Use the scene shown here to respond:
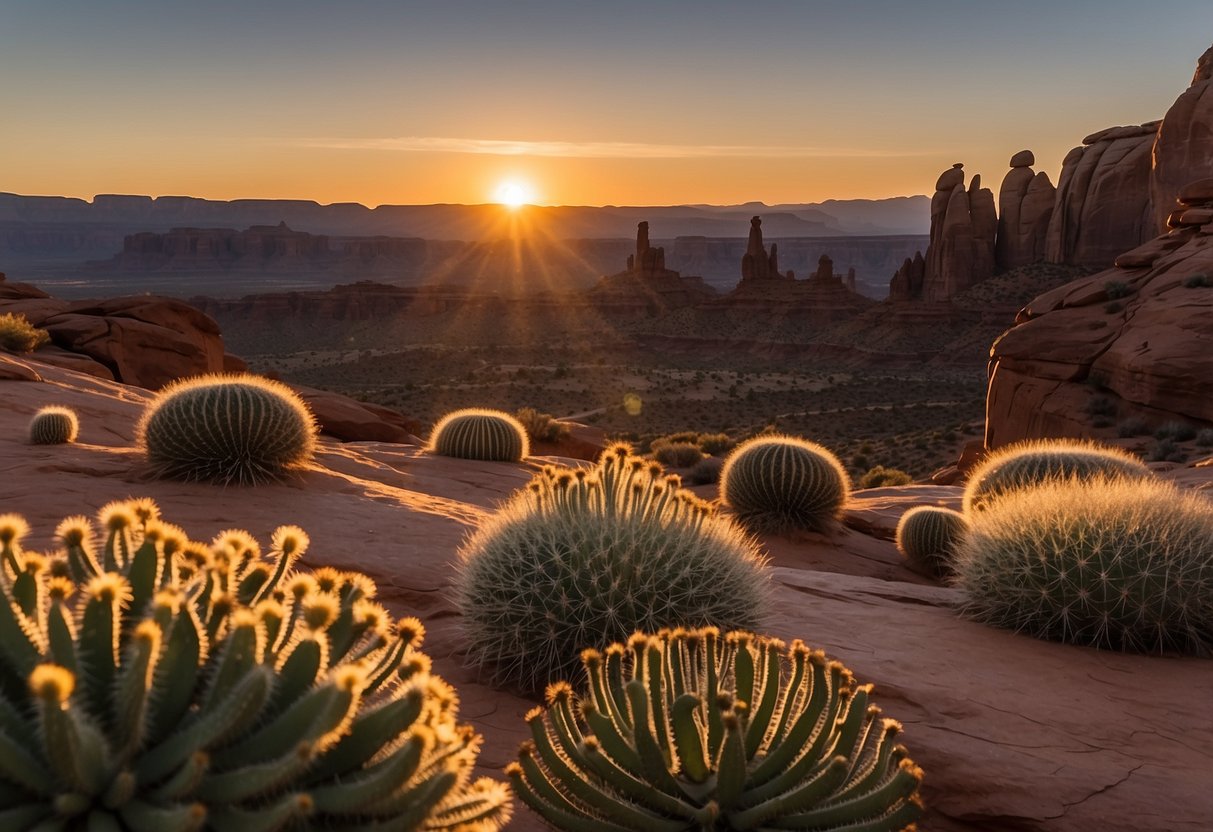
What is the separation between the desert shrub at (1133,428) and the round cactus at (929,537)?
15435 mm

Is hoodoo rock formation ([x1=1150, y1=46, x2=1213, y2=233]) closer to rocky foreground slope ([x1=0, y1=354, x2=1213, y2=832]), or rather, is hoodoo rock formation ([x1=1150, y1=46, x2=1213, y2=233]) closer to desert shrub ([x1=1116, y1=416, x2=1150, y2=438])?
desert shrub ([x1=1116, y1=416, x2=1150, y2=438])

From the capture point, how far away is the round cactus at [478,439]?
627 inches

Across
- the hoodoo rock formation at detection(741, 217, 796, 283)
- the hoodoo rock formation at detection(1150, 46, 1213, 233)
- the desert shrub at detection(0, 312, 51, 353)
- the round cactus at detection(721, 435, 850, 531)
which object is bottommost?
the round cactus at detection(721, 435, 850, 531)

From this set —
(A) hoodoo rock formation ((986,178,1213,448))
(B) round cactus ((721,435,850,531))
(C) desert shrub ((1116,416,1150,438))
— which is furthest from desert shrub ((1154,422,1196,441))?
(B) round cactus ((721,435,850,531))

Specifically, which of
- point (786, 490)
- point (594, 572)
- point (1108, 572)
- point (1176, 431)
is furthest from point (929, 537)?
point (1176, 431)

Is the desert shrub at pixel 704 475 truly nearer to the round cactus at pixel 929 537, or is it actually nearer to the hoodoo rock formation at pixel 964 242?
the round cactus at pixel 929 537

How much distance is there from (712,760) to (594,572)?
2014 millimetres

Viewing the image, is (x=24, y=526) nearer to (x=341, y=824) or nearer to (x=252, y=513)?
(x=341, y=824)

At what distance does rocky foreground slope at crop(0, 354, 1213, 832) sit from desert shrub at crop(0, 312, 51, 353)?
9.47 meters

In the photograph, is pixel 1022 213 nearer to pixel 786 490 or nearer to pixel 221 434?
pixel 786 490

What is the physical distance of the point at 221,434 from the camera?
949 centimetres

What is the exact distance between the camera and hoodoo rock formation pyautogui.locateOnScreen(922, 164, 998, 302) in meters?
83.3

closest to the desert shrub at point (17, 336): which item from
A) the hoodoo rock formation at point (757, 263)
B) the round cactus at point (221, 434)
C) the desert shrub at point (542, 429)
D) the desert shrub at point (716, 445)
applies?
the desert shrub at point (542, 429)

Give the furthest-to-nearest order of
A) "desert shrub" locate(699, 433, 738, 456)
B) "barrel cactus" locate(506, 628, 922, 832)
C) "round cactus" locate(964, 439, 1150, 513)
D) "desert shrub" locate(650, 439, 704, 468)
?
1. "desert shrub" locate(699, 433, 738, 456)
2. "desert shrub" locate(650, 439, 704, 468)
3. "round cactus" locate(964, 439, 1150, 513)
4. "barrel cactus" locate(506, 628, 922, 832)
